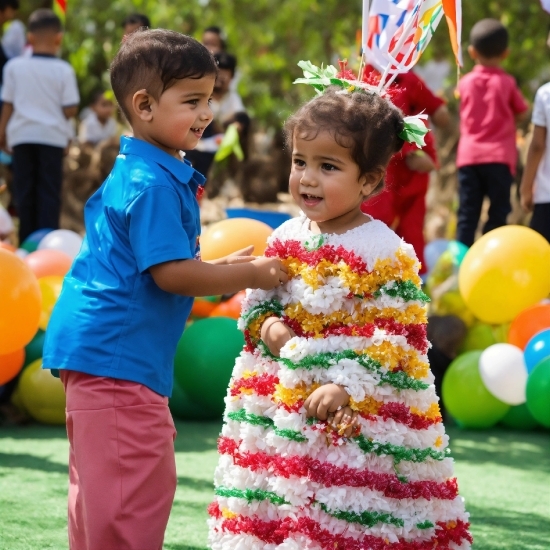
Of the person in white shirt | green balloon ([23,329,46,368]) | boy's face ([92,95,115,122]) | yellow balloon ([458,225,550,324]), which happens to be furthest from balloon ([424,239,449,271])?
the person in white shirt

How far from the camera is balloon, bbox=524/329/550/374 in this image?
4.99 meters

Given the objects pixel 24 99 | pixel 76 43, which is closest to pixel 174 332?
pixel 24 99

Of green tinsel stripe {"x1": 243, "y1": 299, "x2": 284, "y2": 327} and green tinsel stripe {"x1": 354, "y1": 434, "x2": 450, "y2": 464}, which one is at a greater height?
green tinsel stripe {"x1": 243, "y1": 299, "x2": 284, "y2": 327}

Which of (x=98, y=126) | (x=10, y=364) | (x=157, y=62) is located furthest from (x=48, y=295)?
(x=98, y=126)

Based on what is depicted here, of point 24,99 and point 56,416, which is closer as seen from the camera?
point 56,416

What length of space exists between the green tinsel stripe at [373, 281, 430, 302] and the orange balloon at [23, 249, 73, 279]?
3.31m

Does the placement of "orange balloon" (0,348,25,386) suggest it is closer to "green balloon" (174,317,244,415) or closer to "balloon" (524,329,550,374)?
"green balloon" (174,317,244,415)

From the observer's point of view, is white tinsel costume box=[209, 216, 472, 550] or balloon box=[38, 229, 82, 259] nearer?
white tinsel costume box=[209, 216, 472, 550]

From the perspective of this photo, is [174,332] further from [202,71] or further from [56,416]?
[56,416]

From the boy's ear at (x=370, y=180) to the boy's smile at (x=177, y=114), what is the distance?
17.6 inches

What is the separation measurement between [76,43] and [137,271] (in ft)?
35.4

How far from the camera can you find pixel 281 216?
7000mm

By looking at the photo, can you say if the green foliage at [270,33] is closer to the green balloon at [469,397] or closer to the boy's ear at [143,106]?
the green balloon at [469,397]

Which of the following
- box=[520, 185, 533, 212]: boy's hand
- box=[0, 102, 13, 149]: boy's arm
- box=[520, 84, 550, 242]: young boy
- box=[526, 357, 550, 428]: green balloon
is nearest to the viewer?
box=[526, 357, 550, 428]: green balloon
